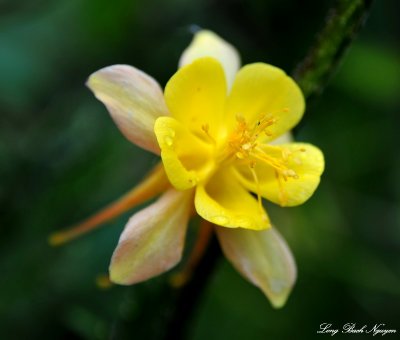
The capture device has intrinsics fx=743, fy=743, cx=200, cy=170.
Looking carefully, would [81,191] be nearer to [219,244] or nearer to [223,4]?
[219,244]

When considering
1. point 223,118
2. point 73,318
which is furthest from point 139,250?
point 73,318

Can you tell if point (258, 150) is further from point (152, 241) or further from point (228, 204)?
point (152, 241)

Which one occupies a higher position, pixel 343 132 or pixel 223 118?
pixel 223 118

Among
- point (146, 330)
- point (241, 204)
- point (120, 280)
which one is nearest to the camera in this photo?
point (120, 280)

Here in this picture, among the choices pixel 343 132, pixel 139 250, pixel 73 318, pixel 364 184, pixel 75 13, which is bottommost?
pixel 364 184

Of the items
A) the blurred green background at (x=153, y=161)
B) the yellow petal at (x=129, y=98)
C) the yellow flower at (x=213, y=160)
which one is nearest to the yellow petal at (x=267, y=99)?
the yellow flower at (x=213, y=160)

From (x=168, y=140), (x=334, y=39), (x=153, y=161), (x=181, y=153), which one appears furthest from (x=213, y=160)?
(x=153, y=161)
